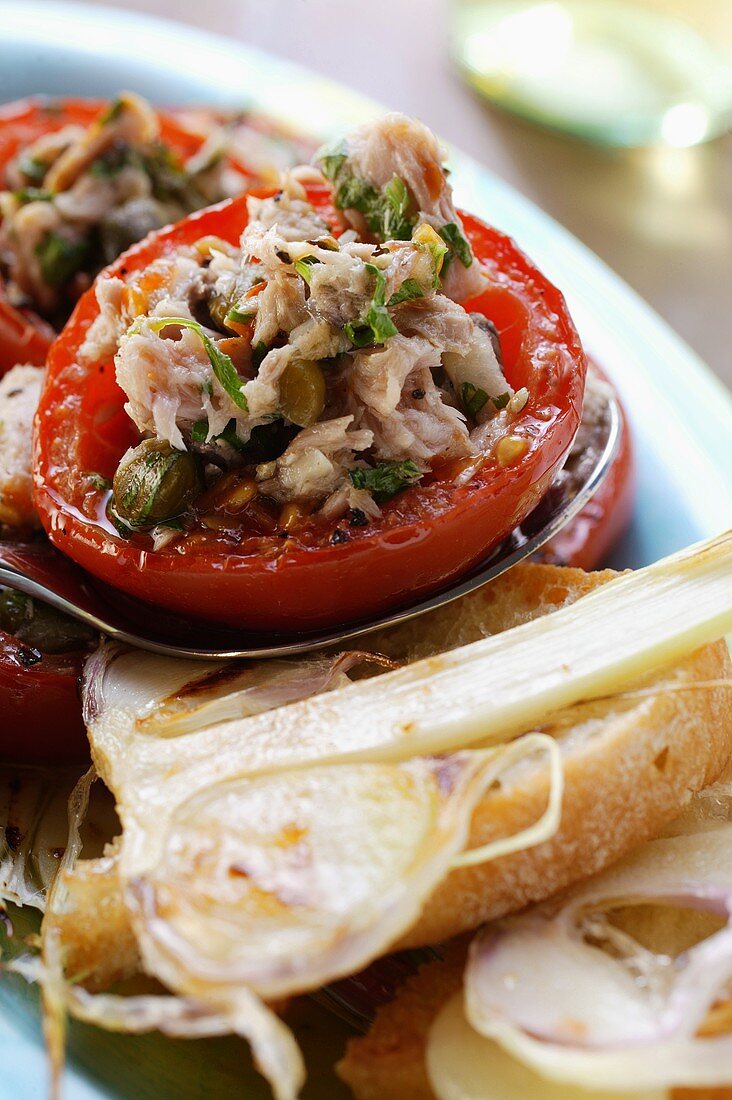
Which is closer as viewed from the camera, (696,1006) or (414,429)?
(696,1006)

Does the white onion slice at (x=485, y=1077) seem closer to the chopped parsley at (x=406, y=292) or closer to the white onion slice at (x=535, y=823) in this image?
the white onion slice at (x=535, y=823)

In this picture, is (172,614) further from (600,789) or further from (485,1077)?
(485,1077)

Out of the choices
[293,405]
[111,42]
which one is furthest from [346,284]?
[111,42]

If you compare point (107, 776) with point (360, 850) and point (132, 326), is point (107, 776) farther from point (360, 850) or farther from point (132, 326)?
point (132, 326)

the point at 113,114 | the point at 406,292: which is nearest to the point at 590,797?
the point at 406,292

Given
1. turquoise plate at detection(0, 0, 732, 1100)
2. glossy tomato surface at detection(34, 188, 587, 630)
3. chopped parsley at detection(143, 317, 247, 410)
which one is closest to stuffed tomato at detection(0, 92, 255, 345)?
turquoise plate at detection(0, 0, 732, 1100)

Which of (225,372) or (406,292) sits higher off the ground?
(406,292)

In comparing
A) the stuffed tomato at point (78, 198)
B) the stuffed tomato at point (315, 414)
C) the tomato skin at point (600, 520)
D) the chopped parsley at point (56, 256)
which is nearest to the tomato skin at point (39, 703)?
the stuffed tomato at point (315, 414)
